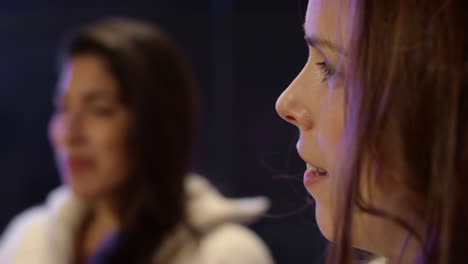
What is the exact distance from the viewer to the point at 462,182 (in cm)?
50

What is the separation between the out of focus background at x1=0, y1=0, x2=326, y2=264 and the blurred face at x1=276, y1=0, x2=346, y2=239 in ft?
2.61

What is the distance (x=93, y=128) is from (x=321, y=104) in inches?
37.8

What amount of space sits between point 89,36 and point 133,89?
0.61ft

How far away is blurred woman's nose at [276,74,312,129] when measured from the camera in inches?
23.2

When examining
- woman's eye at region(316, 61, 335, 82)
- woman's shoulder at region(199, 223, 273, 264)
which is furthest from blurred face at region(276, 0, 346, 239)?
woman's shoulder at region(199, 223, 273, 264)

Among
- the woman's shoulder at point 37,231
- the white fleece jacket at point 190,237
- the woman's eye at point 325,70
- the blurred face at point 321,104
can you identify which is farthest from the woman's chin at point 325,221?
the woman's shoulder at point 37,231

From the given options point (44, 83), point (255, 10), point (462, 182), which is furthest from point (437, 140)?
point (44, 83)

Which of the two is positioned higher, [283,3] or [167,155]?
[283,3]

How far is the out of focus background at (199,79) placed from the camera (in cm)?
172

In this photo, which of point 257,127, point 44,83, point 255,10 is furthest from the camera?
point 44,83

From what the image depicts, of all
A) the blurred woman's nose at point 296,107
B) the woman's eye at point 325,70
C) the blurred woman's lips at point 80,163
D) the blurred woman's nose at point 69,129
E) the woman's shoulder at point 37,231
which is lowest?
the woman's shoulder at point 37,231

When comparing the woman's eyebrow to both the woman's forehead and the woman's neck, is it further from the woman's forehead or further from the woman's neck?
the woman's neck

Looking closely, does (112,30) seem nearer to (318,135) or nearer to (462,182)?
(318,135)

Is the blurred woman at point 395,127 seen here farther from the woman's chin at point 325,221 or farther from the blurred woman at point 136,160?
the blurred woman at point 136,160
